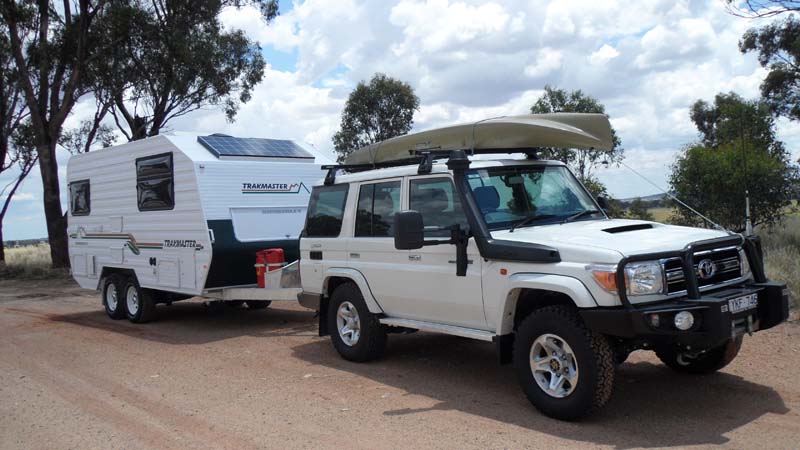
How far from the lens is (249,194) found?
1032cm

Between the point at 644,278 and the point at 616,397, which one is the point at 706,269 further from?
the point at 616,397

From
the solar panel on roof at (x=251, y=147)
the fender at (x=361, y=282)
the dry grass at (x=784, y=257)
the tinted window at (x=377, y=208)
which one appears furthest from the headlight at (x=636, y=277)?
the solar panel on roof at (x=251, y=147)

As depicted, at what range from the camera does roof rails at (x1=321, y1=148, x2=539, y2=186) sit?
6.70 m

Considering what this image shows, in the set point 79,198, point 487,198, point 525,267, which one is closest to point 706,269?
point 525,267

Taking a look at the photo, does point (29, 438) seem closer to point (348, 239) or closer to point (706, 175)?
point (348, 239)

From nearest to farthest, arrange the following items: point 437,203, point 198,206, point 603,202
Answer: point 437,203, point 603,202, point 198,206

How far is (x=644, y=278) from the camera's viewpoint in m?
5.04

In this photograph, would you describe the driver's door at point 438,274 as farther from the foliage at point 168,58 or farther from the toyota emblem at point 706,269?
the foliage at point 168,58

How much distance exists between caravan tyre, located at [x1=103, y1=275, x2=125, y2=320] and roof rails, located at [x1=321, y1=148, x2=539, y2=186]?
5.52 meters

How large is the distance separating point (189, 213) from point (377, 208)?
12.6ft

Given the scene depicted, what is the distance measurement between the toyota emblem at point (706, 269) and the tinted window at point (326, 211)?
3839mm

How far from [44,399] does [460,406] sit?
401cm

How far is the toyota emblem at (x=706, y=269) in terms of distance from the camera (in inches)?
211

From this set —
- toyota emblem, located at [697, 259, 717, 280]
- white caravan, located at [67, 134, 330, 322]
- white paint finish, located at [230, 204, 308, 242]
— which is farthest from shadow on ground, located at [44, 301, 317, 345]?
toyota emblem, located at [697, 259, 717, 280]
